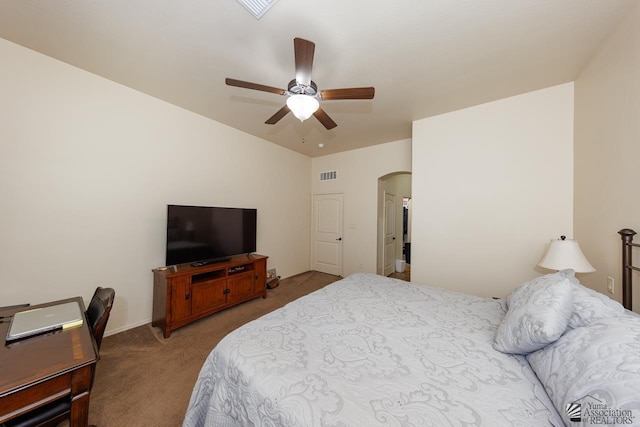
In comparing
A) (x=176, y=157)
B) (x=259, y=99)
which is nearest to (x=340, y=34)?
(x=259, y=99)

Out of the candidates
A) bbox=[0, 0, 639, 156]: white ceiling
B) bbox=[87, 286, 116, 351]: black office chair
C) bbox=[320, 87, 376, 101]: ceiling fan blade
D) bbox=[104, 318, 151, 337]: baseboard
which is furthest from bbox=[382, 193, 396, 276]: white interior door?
bbox=[87, 286, 116, 351]: black office chair

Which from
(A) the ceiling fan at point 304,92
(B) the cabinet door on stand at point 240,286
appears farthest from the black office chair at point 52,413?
(A) the ceiling fan at point 304,92

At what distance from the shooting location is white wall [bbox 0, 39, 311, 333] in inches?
77.8

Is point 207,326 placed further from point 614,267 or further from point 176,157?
point 614,267

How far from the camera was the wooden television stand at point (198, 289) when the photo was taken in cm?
250

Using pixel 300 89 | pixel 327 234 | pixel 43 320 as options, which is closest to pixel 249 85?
pixel 300 89

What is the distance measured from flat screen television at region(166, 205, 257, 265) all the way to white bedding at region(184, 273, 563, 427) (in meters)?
1.90

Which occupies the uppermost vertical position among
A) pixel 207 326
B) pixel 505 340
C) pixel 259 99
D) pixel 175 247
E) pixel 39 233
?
pixel 259 99

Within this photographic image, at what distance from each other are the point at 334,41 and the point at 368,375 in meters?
2.33

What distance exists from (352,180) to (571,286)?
3.77m

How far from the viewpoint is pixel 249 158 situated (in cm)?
392

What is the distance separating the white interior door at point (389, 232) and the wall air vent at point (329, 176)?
119 centimetres

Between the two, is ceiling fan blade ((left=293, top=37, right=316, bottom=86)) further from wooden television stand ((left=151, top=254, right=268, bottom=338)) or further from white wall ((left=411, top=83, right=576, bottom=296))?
wooden television stand ((left=151, top=254, right=268, bottom=338))

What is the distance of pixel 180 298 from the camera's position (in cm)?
256
